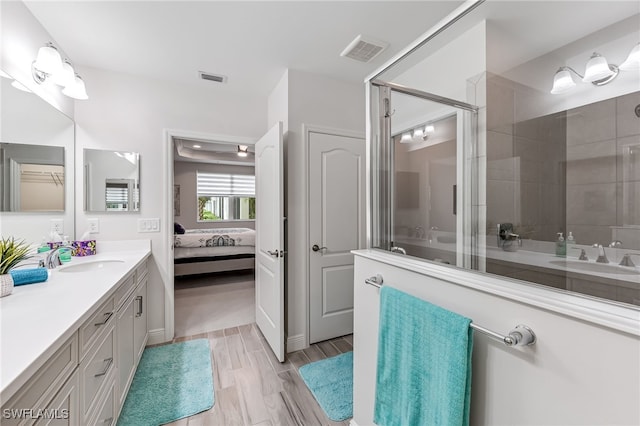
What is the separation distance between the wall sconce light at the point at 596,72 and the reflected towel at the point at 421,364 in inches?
63.3

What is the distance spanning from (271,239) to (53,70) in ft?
6.24

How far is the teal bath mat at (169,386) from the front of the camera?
1611 mm

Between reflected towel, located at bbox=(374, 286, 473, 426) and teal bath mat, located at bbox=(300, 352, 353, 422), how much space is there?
1.96ft

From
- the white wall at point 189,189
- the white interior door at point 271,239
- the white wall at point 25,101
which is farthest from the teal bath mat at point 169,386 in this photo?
the white wall at point 189,189

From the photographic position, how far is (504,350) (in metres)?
0.77

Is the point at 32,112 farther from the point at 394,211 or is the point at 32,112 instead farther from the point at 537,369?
the point at 537,369

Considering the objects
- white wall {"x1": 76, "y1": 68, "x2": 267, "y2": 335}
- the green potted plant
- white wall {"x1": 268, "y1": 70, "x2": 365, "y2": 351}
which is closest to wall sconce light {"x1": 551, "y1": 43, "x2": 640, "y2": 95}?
white wall {"x1": 268, "y1": 70, "x2": 365, "y2": 351}

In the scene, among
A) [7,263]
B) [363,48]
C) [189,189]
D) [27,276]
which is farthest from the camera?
[189,189]

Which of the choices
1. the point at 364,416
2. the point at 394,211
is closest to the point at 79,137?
the point at 394,211

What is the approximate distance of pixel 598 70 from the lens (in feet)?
4.78

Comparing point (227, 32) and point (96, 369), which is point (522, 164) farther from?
point (96, 369)

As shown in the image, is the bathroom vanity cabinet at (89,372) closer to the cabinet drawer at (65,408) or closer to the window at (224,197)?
the cabinet drawer at (65,408)

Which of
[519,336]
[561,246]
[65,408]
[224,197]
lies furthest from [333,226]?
[224,197]

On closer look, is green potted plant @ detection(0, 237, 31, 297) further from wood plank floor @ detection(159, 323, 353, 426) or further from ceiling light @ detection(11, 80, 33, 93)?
wood plank floor @ detection(159, 323, 353, 426)
